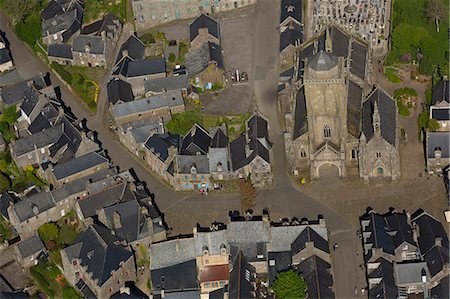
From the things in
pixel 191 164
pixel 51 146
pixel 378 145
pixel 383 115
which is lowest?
pixel 191 164

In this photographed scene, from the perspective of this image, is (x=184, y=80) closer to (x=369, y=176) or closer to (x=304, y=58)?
(x=304, y=58)

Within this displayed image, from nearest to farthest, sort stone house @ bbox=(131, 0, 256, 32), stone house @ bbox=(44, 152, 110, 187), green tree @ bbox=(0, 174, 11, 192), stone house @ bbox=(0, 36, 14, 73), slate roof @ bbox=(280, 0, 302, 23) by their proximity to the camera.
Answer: stone house @ bbox=(44, 152, 110, 187)
green tree @ bbox=(0, 174, 11, 192)
stone house @ bbox=(0, 36, 14, 73)
slate roof @ bbox=(280, 0, 302, 23)
stone house @ bbox=(131, 0, 256, 32)

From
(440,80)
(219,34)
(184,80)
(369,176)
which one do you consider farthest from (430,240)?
(219,34)

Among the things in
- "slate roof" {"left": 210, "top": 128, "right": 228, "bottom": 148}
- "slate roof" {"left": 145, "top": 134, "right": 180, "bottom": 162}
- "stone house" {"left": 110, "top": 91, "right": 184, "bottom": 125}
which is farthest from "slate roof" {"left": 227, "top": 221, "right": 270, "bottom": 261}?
"stone house" {"left": 110, "top": 91, "right": 184, "bottom": 125}

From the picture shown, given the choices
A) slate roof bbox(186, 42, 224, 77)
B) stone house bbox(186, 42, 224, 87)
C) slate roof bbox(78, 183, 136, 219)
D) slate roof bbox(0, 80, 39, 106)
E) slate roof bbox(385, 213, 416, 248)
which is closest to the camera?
slate roof bbox(385, 213, 416, 248)

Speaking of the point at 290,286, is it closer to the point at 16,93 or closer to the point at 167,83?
the point at 167,83

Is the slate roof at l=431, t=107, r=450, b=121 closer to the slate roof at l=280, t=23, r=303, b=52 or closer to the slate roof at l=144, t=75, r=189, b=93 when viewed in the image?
the slate roof at l=280, t=23, r=303, b=52

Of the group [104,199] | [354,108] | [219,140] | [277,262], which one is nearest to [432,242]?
[277,262]
